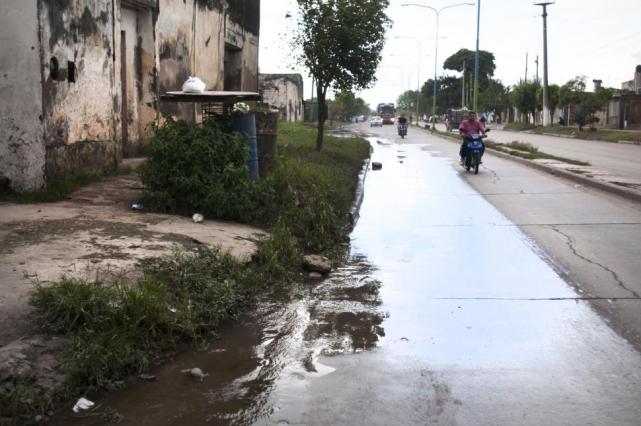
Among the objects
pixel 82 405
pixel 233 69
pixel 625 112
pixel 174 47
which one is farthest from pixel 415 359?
pixel 625 112

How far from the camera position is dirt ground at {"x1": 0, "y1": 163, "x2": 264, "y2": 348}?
4543mm

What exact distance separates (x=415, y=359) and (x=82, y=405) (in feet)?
6.68

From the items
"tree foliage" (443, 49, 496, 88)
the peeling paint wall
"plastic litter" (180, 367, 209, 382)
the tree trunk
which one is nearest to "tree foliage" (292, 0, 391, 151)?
the tree trunk

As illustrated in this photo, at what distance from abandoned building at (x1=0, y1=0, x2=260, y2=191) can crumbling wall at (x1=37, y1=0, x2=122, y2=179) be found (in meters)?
0.01

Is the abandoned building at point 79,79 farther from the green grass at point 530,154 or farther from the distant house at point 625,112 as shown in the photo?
the distant house at point 625,112

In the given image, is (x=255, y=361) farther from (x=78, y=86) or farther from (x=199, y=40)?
(x=199, y=40)

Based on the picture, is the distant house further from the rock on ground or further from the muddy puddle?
the muddy puddle

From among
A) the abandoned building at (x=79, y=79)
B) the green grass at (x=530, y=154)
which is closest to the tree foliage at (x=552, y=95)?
the green grass at (x=530, y=154)

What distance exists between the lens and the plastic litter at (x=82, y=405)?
3479 mm

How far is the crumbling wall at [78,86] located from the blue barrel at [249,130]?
2177 millimetres

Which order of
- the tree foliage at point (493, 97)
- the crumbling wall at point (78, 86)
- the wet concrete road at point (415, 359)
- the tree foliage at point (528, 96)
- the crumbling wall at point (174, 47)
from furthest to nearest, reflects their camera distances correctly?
the tree foliage at point (493, 97), the tree foliage at point (528, 96), the crumbling wall at point (174, 47), the crumbling wall at point (78, 86), the wet concrete road at point (415, 359)

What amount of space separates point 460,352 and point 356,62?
1423 cm

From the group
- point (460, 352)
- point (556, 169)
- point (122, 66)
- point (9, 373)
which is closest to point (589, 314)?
point (460, 352)

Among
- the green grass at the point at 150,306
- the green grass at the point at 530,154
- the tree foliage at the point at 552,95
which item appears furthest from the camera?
the tree foliage at the point at 552,95
